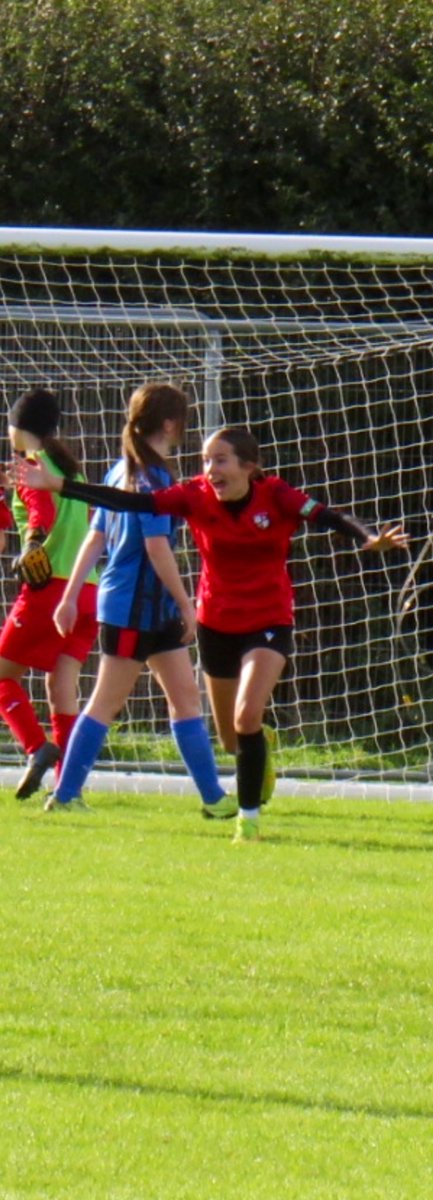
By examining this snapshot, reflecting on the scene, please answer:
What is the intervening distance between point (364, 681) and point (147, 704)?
47.8 inches

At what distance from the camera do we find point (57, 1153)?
4.24 m

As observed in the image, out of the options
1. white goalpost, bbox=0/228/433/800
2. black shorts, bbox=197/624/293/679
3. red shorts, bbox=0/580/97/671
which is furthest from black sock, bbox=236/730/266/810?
white goalpost, bbox=0/228/433/800

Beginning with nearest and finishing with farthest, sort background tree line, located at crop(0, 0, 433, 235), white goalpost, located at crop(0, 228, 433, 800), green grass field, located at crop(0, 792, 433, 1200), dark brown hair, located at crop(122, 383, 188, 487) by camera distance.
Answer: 1. green grass field, located at crop(0, 792, 433, 1200)
2. dark brown hair, located at crop(122, 383, 188, 487)
3. white goalpost, located at crop(0, 228, 433, 800)
4. background tree line, located at crop(0, 0, 433, 235)

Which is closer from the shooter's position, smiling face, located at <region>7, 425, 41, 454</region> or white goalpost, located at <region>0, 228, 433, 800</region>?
smiling face, located at <region>7, 425, 41, 454</region>

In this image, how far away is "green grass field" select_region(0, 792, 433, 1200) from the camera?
4219mm

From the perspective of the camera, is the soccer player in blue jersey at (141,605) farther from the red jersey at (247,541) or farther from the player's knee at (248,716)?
the player's knee at (248,716)

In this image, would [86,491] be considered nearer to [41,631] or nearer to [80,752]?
[80,752]

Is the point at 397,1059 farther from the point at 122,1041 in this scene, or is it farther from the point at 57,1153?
the point at 57,1153

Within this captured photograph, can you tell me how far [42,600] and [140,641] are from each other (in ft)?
2.67

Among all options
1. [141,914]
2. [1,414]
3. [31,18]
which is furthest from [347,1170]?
[31,18]

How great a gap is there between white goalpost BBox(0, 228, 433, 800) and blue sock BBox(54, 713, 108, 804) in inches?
76.9

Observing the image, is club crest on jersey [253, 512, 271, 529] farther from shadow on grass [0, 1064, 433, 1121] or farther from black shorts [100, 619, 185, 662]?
shadow on grass [0, 1064, 433, 1121]

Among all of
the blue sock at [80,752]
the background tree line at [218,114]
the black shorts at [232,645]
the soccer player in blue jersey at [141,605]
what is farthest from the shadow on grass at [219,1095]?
the background tree line at [218,114]

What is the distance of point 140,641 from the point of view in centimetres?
873
